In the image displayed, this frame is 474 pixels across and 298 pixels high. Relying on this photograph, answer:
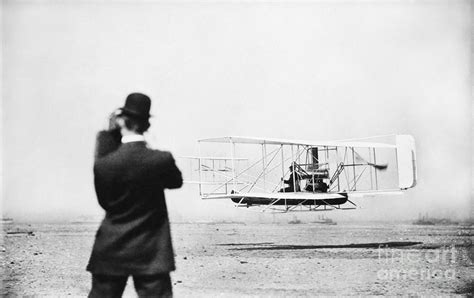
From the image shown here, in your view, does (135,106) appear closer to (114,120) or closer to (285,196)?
(114,120)

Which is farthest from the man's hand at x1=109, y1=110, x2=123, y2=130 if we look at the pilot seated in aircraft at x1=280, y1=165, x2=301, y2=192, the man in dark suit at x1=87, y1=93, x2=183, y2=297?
the pilot seated in aircraft at x1=280, y1=165, x2=301, y2=192

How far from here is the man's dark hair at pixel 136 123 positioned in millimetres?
2705

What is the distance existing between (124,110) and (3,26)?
4.16 metres

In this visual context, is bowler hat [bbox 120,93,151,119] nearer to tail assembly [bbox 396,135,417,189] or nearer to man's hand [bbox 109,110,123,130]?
man's hand [bbox 109,110,123,130]

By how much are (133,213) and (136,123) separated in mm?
447

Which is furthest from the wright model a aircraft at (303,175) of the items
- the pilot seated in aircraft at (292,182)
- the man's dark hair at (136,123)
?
the man's dark hair at (136,123)

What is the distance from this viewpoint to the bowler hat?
2.68 metres

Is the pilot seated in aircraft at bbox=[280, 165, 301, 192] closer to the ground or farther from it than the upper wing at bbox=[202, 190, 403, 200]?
farther from it

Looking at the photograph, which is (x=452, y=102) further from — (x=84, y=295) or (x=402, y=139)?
(x=402, y=139)

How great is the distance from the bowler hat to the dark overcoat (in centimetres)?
15

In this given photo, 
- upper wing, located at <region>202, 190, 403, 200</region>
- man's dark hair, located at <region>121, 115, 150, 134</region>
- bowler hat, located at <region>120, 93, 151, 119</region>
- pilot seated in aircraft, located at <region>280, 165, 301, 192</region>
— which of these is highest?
bowler hat, located at <region>120, 93, 151, 119</region>

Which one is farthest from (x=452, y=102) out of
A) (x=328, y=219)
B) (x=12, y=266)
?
(x=328, y=219)

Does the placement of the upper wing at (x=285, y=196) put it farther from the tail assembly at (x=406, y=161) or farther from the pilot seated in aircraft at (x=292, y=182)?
the tail assembly at (x=406, y=161)

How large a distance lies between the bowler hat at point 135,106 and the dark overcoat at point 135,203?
15 cm
